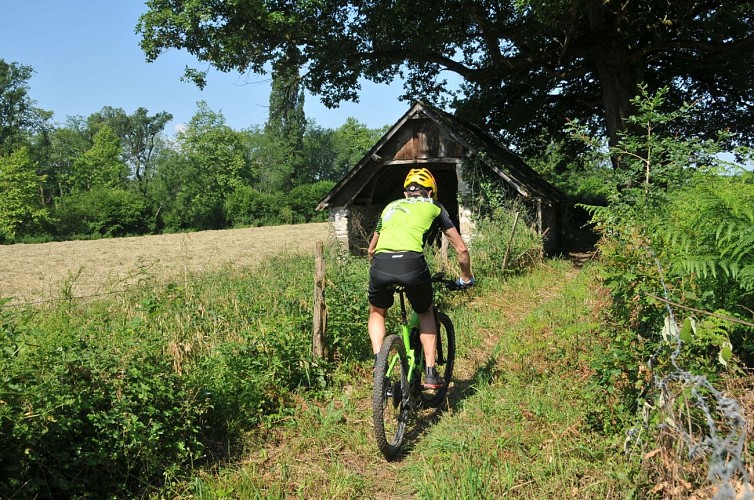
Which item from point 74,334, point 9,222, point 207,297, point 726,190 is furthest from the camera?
point 9,222

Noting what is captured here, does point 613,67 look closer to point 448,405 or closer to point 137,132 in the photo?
point 448,405

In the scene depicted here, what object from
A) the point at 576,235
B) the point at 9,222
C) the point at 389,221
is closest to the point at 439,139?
the point at 576,235

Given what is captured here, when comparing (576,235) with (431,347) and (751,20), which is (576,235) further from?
(431,347)

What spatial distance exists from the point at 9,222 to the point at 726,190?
49842 millimetres

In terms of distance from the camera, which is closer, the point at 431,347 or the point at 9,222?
the point at 431,347

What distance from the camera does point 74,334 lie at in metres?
4.08

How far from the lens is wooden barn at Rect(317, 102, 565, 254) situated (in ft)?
48.0

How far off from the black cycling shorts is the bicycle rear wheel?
0.37m

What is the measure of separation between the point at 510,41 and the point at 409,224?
13.6 meters

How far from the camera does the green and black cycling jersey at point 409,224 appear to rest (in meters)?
4.30

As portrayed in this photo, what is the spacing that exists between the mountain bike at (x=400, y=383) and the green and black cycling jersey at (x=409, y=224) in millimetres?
394

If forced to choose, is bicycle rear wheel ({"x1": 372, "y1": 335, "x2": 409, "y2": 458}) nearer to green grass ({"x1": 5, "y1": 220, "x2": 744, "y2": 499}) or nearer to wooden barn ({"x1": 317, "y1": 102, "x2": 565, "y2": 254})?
green grass ({"x1": 5, "y1": 220, "x2": 744, "y2": 499})

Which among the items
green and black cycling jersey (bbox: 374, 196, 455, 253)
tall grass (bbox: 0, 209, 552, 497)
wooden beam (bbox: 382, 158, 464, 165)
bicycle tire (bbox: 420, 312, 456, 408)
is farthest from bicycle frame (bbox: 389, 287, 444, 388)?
wooden beam (bbox: 382, 158, 464, 165)

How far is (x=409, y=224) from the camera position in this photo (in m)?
4.36
